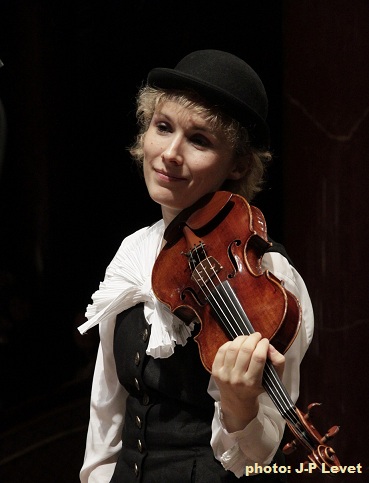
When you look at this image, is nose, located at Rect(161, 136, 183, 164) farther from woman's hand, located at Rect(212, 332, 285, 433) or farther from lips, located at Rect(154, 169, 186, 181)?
woman's hand, located at Rect(212, 332, 285, 433)

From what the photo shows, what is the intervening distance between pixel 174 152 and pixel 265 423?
45 cm

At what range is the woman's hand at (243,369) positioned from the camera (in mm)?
1138

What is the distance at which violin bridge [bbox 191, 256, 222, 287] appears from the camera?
1248mm

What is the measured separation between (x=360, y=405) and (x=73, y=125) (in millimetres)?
1013

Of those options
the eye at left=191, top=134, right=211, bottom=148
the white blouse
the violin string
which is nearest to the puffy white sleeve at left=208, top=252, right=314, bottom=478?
the white blouse

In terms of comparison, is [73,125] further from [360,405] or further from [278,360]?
[278,360]

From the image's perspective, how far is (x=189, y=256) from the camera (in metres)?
1.31

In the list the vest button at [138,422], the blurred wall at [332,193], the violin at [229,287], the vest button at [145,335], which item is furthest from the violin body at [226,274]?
the blurred wall at [332,193]

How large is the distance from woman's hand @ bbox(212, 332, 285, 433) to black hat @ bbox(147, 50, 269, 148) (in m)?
0.40

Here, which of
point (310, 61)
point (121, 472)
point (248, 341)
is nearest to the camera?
point (248, 341)

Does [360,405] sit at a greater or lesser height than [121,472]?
lesser

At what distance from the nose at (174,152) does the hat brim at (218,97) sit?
0.08 meters

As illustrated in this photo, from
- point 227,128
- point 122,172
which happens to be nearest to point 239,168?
point 227,128

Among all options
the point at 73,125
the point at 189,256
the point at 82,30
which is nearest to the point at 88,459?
the point at 189,256
